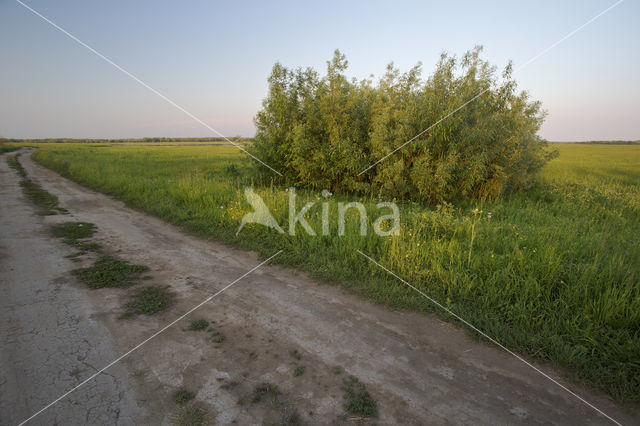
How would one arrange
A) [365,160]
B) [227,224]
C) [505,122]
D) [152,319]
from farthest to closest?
[365,160] → [505,122] → [227,224] → [152,319]

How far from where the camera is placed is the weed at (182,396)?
7.66 feet

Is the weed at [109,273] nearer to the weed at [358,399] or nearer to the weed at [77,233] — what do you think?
the weed at [77,233]

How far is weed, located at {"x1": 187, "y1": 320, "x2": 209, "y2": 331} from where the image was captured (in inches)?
129

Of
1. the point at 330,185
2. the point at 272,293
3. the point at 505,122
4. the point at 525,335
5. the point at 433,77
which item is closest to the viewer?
the point at 525,335

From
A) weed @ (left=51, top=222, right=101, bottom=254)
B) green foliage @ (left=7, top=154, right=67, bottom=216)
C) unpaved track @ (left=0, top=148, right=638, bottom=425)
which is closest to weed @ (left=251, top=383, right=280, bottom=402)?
unpaved track @ (left=0, top=148, right=638, bottom=425)

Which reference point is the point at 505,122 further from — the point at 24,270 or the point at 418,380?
the point at 24,270

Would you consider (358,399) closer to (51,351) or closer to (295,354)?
(295,354)

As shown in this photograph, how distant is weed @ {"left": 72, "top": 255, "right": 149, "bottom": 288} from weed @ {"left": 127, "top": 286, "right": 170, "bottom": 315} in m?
0.47

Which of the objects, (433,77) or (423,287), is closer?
(423,287)

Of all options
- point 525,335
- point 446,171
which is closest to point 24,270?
point 525,335

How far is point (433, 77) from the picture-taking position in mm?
8133

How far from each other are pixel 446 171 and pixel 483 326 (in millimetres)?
5092

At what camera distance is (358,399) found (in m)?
Result: 2.41

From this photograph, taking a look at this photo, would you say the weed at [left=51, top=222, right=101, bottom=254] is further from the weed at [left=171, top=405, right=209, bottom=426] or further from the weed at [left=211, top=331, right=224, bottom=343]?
the weed at [left=171, top=405, right=209, bottom=426]
